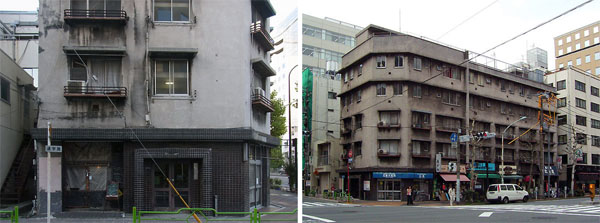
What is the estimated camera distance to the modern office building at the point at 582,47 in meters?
17.2

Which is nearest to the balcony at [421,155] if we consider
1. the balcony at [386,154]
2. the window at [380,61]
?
the balcony at [386,154]

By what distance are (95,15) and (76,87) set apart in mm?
1990

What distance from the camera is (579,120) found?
25.6m

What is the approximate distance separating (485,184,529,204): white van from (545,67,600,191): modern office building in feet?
13.6

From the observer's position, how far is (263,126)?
12328 mm

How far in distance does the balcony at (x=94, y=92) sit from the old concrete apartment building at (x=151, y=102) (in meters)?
0.03

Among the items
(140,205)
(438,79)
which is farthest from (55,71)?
(438,79)

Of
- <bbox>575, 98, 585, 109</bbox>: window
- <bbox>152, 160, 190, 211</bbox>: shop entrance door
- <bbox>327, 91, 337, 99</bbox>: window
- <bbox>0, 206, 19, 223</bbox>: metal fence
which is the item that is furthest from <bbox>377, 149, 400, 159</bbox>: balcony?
<bbox>0, 206, 19, 223</bbox>: metal fence

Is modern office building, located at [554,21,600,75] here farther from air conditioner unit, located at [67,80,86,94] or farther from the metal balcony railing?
air conditioner unit, located at [67,80,86,94]

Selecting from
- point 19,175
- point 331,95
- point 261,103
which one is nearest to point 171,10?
point 261,103

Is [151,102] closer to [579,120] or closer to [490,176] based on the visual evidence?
[579,120]

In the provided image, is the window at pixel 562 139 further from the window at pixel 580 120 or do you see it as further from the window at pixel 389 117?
the window at pixel 389 117

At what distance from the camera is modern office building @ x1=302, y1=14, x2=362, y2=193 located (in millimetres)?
37812

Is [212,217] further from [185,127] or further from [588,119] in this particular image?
[588,119]
